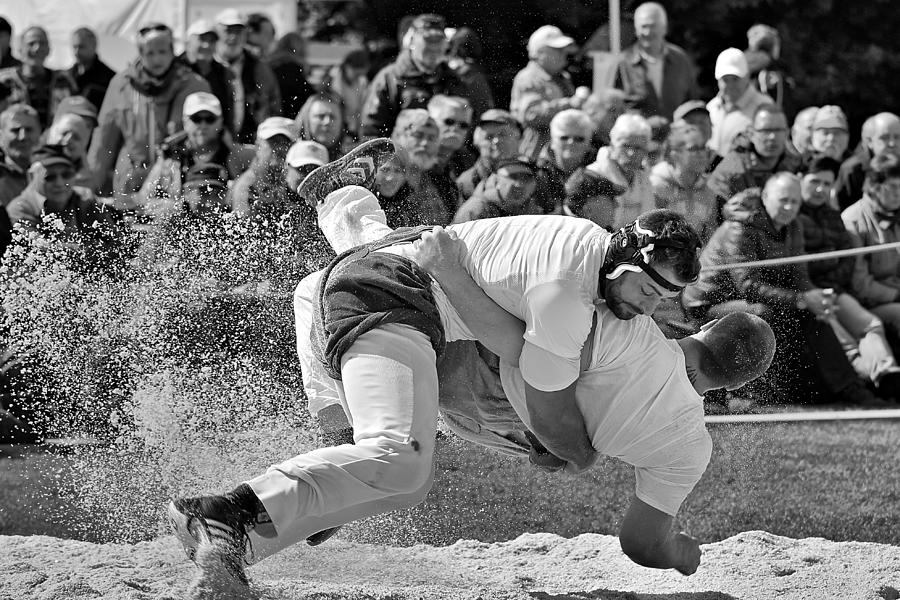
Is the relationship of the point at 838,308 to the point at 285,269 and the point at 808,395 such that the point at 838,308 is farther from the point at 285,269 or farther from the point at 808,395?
the point at 285,269

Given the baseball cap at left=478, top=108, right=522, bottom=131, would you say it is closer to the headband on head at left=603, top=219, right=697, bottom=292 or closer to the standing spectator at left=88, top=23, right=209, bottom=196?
the standing spectator at left=88, top=23, right=209, bottom=196

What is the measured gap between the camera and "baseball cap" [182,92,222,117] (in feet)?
27.8

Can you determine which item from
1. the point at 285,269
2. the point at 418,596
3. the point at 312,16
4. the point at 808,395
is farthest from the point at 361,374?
the point at 312,16

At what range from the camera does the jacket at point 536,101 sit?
29.8ft

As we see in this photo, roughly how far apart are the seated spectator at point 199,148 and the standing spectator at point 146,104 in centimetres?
59

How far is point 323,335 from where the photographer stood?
4.73m

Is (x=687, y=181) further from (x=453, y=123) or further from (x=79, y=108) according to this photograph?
(x=79, y=108)

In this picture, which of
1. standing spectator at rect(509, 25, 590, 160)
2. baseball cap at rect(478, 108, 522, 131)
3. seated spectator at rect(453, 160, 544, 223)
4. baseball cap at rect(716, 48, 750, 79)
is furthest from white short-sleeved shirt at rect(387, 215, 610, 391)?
baseball cap at rect(716, 48, 750, 79)

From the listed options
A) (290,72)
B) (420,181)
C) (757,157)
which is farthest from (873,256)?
(290,72)

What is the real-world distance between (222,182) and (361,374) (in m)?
3.74

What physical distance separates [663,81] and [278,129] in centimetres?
341

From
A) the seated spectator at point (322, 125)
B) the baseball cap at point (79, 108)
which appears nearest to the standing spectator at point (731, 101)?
the seated spectator at point (322, 125)

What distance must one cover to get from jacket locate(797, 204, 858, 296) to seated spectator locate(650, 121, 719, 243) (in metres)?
0.77

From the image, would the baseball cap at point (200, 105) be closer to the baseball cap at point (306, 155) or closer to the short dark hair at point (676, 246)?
the baseball cap at point (306, 155)
